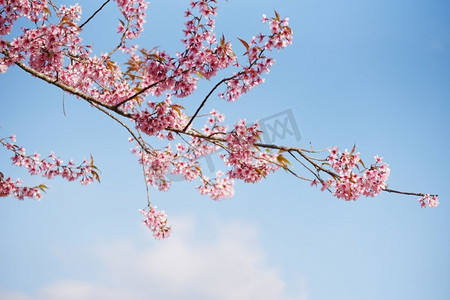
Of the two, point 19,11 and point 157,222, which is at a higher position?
point 19,11

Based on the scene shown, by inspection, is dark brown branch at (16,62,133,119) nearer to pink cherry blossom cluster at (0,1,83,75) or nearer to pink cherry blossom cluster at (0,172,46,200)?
pink cherry blossom cluster at (0,1,83,75)

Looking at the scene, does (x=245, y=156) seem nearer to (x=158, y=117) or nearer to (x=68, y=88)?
(x=158, y=117)

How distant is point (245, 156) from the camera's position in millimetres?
5199

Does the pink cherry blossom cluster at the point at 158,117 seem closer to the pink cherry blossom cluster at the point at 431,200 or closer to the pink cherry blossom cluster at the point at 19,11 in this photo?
the pink cherry blossom cluster at the point at 19,11

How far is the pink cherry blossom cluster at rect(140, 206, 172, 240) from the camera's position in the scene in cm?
660

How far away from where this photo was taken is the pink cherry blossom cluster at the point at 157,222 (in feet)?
21.6

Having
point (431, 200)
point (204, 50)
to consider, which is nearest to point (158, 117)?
point (204, 50)

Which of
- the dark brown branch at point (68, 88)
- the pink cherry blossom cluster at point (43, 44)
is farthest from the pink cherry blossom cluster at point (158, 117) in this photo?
the pink cherry blossom cluster at point (43, 44)

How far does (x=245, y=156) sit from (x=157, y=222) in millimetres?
2375

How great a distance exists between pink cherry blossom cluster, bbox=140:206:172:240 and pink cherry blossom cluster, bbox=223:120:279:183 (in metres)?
1.67

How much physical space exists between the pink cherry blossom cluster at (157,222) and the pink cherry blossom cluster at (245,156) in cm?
167

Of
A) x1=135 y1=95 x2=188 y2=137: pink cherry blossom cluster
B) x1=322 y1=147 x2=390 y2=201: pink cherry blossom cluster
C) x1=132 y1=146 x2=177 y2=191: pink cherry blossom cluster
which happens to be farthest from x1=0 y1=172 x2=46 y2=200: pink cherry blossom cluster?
x1=322 y1=147 x2=390 y2=201: pink cherry blossom cluster

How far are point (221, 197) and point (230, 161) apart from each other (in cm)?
153

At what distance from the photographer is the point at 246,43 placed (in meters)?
4.26
